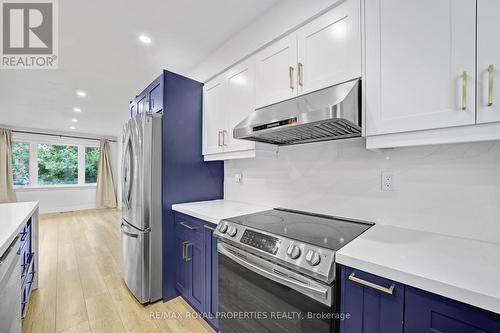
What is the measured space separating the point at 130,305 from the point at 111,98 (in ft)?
10.5

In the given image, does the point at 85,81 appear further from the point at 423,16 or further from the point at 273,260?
the point at 423,16

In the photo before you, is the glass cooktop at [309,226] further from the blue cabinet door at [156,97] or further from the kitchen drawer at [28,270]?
the kitchen drawer at [28,270]

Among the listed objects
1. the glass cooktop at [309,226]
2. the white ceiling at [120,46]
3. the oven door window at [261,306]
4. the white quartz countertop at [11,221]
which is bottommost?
the oven door window at [261,306]

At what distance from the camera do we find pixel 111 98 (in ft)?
11.7

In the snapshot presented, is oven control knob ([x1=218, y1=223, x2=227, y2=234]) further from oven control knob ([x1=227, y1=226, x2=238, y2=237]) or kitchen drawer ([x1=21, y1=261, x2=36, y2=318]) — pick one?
kitchen drawer ([x1=21, y1=261, x2=36, y2=318])

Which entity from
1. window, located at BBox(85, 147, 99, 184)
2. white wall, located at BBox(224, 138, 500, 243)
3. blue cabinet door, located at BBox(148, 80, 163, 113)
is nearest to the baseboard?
window, located at BBox(85, 147, 99, 184)

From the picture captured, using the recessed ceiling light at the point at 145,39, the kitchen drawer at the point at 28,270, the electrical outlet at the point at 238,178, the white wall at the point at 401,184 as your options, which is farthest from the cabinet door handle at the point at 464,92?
the kitchen drawer at the point at 28,270

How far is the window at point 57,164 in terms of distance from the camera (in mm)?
5855

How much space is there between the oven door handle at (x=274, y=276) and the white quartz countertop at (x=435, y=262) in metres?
0.17

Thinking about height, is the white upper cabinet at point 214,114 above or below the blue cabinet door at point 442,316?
above

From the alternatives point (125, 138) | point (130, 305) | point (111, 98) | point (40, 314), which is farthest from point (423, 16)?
point (111, 98)

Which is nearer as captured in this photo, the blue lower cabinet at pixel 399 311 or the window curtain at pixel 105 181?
the blue lower cabinet at pixel 399 311

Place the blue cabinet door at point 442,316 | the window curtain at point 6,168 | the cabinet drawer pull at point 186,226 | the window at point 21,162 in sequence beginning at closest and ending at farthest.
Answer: the blue cabinet door at point 442,316, the cabinet drawer pull at point 186,226, the window curtain at point 6,168, the window at point 21,162

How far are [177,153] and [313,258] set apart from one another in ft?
5.40
